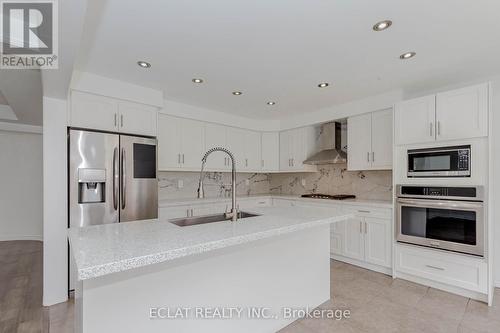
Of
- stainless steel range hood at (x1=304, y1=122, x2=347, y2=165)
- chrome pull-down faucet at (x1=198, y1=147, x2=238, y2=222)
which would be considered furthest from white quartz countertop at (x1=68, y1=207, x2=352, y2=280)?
stainless steel range hood at (x1=304, y1=122, x2=347, y2=165)

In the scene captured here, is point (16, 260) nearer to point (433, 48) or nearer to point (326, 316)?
point (326, 316)

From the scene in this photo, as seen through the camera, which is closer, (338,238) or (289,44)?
(289,44)

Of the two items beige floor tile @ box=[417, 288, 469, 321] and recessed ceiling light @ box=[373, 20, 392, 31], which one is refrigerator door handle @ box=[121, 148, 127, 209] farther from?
beige floor tile @ box=[417, 288, 469, 321]

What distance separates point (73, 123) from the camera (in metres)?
2.71

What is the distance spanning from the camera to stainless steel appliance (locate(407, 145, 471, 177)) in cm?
260

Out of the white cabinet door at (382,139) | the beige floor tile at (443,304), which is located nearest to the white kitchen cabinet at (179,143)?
the white cabinet door at (382,139)

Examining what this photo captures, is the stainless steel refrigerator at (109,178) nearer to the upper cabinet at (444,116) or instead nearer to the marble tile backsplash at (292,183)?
the marble tile backsplash at (292,183)

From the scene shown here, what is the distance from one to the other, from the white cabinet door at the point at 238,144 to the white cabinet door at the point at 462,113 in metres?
2.96

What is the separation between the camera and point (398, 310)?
2393 millimetres

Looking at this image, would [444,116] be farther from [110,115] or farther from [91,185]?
[91,185]

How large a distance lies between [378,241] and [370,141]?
1380 millimetres

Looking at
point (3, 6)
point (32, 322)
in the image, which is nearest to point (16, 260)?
point (32, 322)

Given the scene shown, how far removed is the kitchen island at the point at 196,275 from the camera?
4.04ft

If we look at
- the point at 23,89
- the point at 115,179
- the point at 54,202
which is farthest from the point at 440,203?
the point at 23,89
